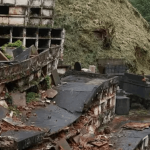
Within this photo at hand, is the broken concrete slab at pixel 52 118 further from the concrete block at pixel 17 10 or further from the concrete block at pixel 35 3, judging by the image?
the concrete block at pixel 35 3

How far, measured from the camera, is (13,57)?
1978 centimetres

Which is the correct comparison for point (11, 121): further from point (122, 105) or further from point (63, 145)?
point (122, 105)

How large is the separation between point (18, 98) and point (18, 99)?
0.17 ft

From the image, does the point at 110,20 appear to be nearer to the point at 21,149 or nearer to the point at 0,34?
the point at 0,34

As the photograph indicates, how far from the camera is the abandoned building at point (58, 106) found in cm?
1410

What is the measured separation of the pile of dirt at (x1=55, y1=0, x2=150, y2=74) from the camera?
41.3 metres

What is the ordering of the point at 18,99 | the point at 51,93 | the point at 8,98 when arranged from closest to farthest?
the point at 8,98 → the point at 18,99 → the point at 51,93

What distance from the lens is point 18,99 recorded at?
16.6 meters

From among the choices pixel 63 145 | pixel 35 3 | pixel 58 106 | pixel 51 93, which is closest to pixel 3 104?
pixel 63 145

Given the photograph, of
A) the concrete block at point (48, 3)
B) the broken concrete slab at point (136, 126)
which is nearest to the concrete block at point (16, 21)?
Result: the concrete block at point (48, 3)

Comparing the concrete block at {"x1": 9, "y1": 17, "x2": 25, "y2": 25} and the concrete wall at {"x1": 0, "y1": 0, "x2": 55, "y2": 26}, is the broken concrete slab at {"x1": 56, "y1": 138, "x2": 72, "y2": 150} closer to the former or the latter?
the concrete wall at {"x1": 0, "y1": 0, "x2": 55, "y2": 26}

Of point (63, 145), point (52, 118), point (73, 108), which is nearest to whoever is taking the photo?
point (63, 145)

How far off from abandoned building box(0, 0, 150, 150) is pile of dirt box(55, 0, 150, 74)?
10.8 metres

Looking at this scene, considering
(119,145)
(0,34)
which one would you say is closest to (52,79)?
(119,145)
